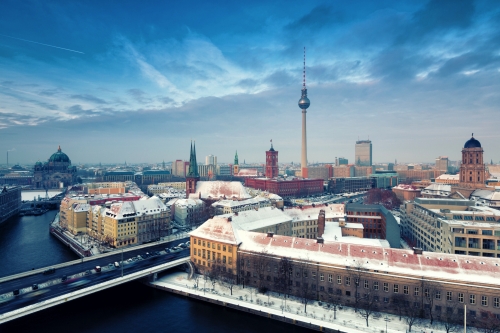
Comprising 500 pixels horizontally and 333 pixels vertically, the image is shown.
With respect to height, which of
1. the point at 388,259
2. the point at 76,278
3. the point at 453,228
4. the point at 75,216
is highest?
the point at 453,228

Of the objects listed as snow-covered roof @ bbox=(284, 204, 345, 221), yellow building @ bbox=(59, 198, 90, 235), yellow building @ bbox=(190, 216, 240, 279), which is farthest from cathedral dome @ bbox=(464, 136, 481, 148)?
yellow building @ bbox=(59, 198, 90, 235)

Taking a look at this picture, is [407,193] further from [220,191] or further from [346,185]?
[220,191]

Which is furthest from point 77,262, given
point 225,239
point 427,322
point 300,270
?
point 427,322

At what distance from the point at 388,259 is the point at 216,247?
24927 mm

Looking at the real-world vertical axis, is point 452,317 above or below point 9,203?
below

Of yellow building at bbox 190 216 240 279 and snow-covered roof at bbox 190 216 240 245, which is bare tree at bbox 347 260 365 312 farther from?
snow-covered roof at bbox 190 216 240 245

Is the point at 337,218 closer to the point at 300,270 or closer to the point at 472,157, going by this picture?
the point at 300,270

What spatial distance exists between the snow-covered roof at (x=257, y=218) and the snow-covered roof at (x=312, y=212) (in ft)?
14.6

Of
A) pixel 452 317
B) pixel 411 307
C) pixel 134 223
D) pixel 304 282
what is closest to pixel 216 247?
pixel 304 282

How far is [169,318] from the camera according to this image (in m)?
39.8

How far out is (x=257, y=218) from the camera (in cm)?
Answer: 6100

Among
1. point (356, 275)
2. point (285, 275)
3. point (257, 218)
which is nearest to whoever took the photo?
point (356, 275)

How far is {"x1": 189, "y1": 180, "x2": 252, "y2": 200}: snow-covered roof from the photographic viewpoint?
11579 cm

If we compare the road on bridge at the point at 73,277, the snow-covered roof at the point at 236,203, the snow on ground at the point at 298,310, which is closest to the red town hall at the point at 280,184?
the snow-covered roof at the point at 236,203
